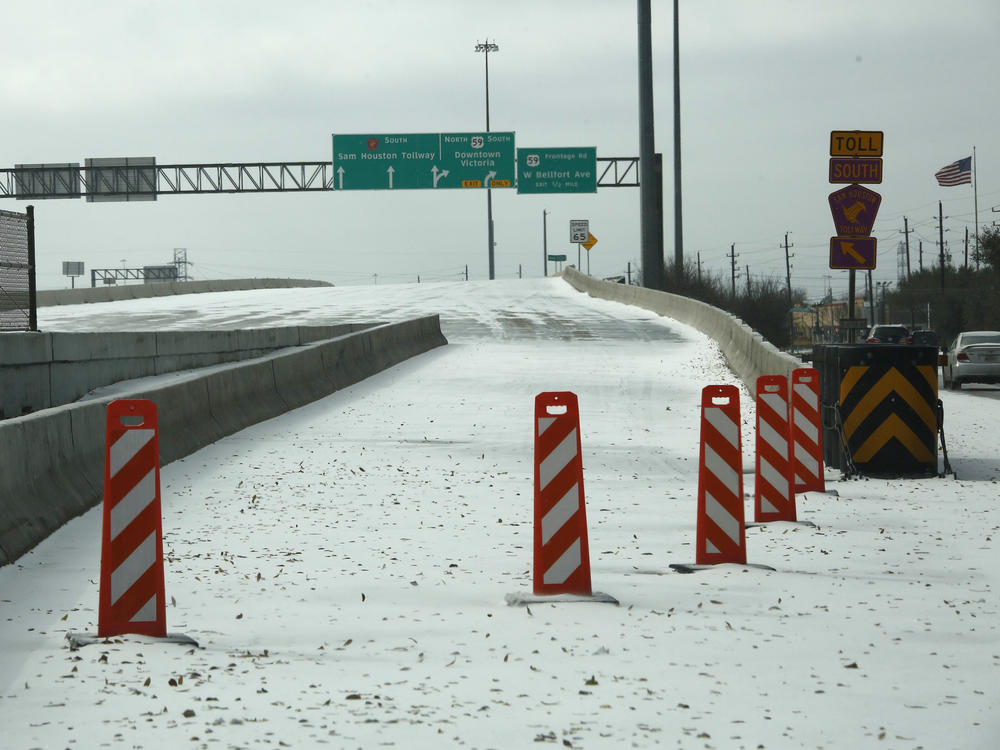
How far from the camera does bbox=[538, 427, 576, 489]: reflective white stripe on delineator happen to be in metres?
7.51

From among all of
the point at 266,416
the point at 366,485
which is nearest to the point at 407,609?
the point at 366,485

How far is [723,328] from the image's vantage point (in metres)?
30.9

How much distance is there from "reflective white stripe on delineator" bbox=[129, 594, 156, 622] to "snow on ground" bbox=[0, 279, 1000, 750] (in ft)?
0.52

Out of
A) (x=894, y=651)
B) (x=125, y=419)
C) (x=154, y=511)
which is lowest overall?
(x=894, y=651)

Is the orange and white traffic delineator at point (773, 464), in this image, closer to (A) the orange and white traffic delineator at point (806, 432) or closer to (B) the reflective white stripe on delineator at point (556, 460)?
(A) the orange and white traffic delineator at point (806, 432)

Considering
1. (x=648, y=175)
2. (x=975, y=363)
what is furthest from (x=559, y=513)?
(x=648, y=175)

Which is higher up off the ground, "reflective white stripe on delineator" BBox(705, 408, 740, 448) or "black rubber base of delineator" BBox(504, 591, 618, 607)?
"reflective white stripe on delineator" BBox(705, 408, 740, 448)

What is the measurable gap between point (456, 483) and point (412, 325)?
18158mm

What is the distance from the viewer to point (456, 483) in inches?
496

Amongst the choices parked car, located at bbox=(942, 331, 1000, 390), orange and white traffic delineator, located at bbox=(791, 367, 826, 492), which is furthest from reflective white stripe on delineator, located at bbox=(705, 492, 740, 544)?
parked car, located at bbox=(942, 331, 1000, 390)

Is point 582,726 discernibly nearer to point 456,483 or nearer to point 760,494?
point 760,494

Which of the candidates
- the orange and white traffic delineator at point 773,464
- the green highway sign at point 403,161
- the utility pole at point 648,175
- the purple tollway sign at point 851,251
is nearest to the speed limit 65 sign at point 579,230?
the green highway sign at point 403,161

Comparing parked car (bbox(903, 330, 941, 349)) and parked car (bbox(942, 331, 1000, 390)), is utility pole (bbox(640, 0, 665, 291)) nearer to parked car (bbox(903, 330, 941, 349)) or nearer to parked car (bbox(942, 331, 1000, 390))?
parked car (bbox(903, 330, 941, 349))

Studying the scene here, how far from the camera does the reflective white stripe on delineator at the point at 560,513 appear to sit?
24.6ft
